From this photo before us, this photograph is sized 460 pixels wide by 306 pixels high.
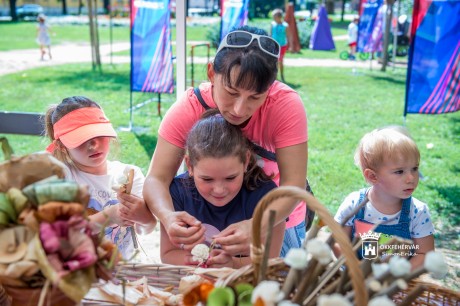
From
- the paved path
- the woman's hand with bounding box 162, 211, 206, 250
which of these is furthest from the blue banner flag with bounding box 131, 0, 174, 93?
the paved path

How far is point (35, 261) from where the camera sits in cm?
95

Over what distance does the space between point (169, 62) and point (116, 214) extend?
171 inches

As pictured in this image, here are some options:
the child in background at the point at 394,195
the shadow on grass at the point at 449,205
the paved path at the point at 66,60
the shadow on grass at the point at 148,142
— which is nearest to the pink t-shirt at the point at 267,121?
the child in background at the point at 394,195

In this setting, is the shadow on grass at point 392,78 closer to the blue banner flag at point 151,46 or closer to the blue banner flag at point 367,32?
the blue banner flag at point 367,32

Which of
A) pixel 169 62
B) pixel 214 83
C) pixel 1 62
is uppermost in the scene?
pixel 214 83

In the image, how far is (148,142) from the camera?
6.07 m

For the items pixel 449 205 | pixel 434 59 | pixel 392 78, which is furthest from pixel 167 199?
pixel 392 78

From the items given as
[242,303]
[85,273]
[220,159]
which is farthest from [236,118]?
[85,273]

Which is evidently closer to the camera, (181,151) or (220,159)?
(220,159)

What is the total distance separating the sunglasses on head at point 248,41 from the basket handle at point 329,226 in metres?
0.72

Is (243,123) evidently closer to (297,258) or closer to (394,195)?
(394,195)

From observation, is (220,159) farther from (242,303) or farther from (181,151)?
(242,303)

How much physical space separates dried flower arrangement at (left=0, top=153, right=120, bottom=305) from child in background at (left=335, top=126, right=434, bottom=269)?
1.26 metres

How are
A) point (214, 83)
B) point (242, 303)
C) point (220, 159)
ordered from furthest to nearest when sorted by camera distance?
point (214, 83) → point (220, 159) → point (242, 303)
